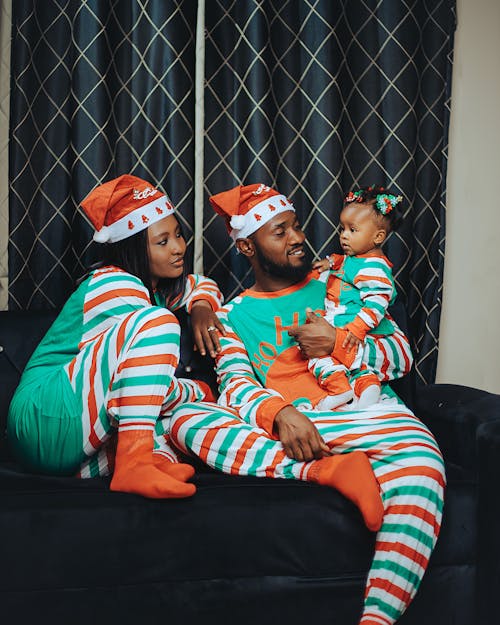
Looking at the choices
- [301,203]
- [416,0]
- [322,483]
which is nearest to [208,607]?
[322,483]

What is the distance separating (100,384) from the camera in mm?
1700

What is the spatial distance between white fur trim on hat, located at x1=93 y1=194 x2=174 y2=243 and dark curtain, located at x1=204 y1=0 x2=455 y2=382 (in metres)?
0.37

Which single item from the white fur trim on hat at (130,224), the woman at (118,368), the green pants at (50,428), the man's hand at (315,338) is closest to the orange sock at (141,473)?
the woman at (118,368)

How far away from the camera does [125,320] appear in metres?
1.72

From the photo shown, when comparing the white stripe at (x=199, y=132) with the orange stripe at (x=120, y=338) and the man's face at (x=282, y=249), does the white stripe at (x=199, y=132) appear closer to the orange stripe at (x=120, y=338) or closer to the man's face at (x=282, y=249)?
the man's face at (x=282, y=249)

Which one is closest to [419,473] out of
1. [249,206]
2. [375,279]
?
[375,279]

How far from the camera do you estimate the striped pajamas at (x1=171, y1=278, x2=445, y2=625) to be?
4.89 feet

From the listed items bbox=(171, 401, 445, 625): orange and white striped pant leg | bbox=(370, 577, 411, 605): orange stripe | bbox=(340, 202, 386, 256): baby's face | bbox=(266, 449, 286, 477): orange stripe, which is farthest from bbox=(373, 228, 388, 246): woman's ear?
bbox=(370, 577, 411, 605): orange stripe

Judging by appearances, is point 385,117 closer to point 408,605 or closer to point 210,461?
point 210,461

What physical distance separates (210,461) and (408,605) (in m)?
0.55

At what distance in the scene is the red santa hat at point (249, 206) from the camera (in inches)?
84.8

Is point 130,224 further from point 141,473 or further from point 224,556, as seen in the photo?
point 224,556

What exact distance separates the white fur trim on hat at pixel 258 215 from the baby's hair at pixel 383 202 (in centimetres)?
21

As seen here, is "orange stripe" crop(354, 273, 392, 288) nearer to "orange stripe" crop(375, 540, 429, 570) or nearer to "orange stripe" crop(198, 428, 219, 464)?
"orange stripe" crop(198, 428, 219, 464)
